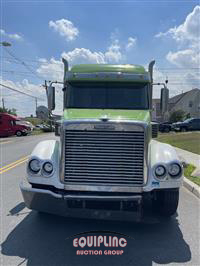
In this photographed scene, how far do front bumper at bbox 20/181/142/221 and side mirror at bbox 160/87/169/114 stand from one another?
3.16m

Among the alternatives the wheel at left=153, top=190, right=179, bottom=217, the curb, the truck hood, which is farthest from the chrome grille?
the curb

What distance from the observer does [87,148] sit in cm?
422

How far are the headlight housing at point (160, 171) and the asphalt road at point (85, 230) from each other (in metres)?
0.76

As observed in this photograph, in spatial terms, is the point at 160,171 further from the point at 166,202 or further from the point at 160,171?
the point at 166,202

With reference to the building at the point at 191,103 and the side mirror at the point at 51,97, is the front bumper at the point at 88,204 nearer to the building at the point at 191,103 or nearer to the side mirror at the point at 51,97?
the side mirror at the point at 51,97

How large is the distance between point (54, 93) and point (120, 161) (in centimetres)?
309

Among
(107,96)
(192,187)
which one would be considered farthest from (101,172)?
(192,187)

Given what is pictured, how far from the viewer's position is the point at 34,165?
4.42 meters

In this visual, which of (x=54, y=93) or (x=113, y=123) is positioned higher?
(x=54, y=93)

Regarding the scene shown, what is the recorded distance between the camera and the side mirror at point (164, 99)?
21.0ft

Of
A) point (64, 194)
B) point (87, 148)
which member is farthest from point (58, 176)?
point (87, 148)

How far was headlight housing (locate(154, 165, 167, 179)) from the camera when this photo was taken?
4.21m

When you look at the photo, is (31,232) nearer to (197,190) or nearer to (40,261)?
(40,261)

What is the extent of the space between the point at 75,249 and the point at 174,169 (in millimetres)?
1952
